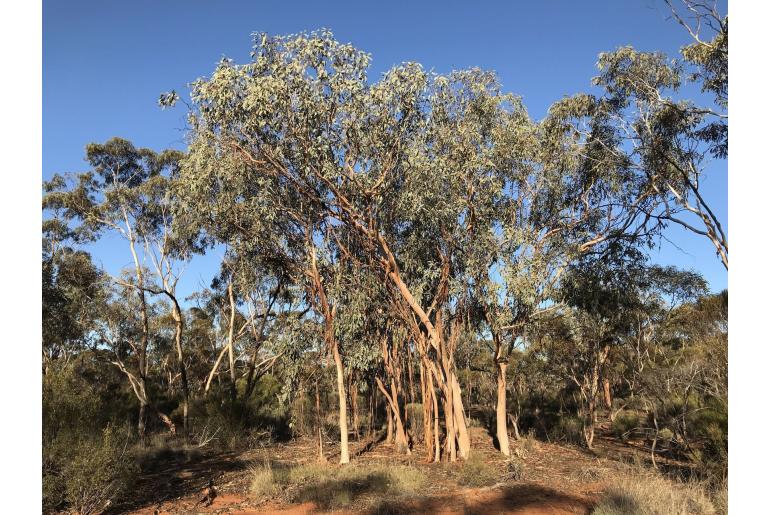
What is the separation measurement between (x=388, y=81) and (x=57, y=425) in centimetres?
749

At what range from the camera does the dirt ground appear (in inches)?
287

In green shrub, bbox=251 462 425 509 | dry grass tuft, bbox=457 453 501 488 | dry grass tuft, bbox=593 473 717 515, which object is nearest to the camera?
dry grass tuft, bbox=593 473 717 515

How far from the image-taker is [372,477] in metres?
8.81

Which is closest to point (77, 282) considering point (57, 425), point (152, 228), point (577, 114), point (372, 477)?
point (152, 228)

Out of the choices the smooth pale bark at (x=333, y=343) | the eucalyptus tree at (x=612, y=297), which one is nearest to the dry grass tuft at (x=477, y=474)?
the smooth pale bark at (x=333, y=343)

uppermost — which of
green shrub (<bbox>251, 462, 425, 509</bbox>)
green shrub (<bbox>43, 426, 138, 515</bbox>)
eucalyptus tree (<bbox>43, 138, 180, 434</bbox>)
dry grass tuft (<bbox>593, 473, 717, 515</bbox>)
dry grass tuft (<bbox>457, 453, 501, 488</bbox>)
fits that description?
eucalyptus tree (<bbox>43, 138, 180, 434</bbox>)

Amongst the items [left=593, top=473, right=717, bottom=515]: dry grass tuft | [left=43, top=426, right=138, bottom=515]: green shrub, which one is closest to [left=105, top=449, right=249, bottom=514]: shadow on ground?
[left=43, top=426, right=138, bottom=515]: green shrub

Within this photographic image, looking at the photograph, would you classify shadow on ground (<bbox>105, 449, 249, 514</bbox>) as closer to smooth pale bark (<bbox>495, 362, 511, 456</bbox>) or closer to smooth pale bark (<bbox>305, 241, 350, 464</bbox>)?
smooth pale bark (<bbox>305, 241, 350, 464</bbox>)

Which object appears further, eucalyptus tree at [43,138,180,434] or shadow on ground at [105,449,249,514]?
eucalyptus tree at [43,138,180,434]

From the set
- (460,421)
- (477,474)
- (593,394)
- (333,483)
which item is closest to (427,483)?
(477,474)

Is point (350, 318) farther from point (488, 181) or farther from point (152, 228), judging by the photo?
point (152, 228)

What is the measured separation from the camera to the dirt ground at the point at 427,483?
7.28 m

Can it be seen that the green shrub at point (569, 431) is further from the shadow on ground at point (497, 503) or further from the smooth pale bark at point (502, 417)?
the shadow on ground at point (497, 503)
